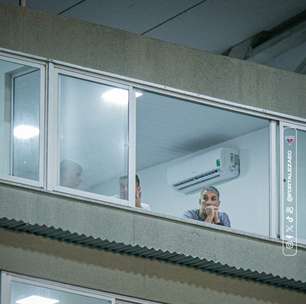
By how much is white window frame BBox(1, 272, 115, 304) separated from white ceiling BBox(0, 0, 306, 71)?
6166mm

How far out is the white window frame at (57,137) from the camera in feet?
48.4

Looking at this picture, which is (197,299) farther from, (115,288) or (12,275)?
(12,275)

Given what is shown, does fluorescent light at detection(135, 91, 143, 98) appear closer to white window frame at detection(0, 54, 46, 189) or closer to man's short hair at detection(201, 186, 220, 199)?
white window frame at detection(0, 54, 46, 189)

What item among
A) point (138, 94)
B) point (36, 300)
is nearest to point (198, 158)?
point (138, 94)

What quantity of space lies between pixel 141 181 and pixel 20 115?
1445mm

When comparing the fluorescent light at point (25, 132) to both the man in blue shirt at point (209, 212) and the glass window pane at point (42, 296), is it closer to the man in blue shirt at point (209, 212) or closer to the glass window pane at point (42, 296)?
the glass window pane at point (42, 296)

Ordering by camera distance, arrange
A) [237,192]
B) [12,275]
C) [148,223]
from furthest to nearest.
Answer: [237,192] → [148,223] → [12,275]

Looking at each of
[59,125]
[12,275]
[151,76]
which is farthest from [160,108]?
[12,275]

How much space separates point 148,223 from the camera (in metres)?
15.2

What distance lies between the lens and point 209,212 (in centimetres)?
1602

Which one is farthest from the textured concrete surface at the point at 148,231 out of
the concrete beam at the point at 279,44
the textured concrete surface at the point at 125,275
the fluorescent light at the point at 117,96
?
the concrete beam at the point at 279,44

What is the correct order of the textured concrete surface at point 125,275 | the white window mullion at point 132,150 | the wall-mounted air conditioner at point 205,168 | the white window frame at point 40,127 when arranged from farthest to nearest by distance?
the wall-mounted air conditioner at point 205,168
the white window mullion at point 132,150
the white window frame at point 40,127
the textured concrete surface at point 125,275

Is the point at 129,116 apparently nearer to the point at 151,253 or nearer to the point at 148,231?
the point at 148,231

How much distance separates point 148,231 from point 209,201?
46.0 inches
